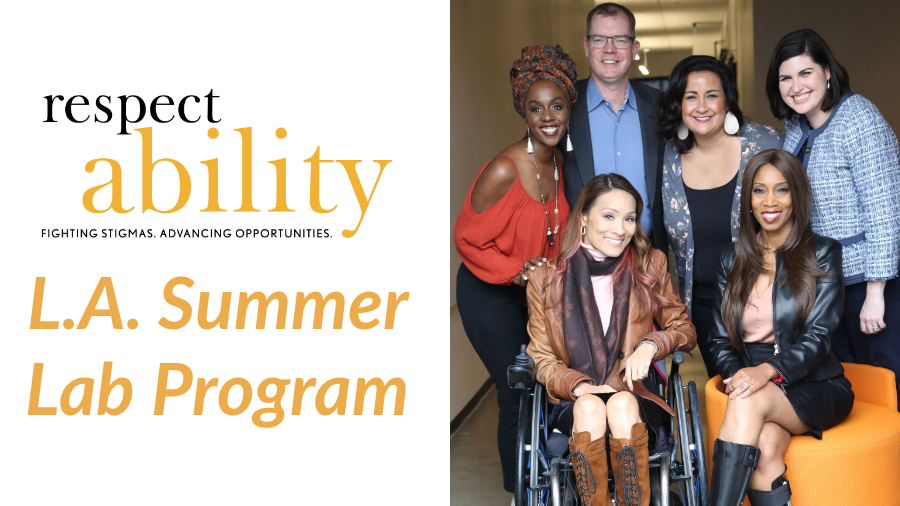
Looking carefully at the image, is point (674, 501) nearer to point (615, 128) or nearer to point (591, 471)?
point (591, 471)

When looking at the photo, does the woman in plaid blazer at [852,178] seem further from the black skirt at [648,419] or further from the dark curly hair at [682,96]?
the black skirt at [648,419]

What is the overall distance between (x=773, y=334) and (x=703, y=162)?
641mm

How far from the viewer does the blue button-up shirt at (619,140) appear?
111 inches

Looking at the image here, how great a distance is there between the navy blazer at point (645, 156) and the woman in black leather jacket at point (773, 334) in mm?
362

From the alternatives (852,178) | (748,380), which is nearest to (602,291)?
(748,380)

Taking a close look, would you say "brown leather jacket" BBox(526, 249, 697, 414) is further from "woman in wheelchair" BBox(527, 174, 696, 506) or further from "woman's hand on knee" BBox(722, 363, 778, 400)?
"woman's hand on knee" BBox(722, 363, 778, 400)

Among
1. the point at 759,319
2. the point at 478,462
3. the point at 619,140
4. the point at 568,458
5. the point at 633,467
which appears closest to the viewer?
the point at 633,467

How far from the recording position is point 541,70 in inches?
103

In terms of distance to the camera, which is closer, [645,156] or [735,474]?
[735,474]

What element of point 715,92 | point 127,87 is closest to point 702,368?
point 715,92

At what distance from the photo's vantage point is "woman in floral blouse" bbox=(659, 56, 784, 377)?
2639 mm

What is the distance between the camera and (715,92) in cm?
263

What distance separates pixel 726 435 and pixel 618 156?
108 centimetres

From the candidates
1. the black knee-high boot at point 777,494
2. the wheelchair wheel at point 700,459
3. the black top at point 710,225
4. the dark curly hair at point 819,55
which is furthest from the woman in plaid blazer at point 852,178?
the wheelchair wheel at point 700,459
